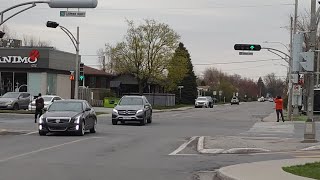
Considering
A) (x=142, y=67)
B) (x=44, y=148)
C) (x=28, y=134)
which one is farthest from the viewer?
(x=142, y=67)

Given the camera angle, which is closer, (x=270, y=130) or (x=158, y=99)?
(x=270, y=130)

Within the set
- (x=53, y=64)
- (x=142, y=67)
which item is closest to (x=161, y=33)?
(x=142, y=67)

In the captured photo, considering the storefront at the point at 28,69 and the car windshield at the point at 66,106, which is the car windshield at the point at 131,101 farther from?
the storefront at the point at 28,69

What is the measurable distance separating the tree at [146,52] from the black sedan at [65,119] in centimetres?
4840

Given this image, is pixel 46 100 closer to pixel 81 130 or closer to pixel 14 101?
pixel 14 101

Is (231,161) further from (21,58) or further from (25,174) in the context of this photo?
(21,58)

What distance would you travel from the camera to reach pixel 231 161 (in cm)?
1528

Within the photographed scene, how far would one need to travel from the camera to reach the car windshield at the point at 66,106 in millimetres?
23328

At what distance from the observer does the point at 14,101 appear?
45.2 m

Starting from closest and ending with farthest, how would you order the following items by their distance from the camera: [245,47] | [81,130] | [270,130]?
[81,130] < [270,130] < [245,47]

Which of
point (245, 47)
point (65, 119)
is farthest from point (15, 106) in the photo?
point (65, 119)

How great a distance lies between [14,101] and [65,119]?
24.3m

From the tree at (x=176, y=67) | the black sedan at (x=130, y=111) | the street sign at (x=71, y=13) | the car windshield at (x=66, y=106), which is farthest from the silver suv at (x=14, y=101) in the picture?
the tree at (x=176, y=67)

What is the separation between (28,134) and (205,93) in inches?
4189
